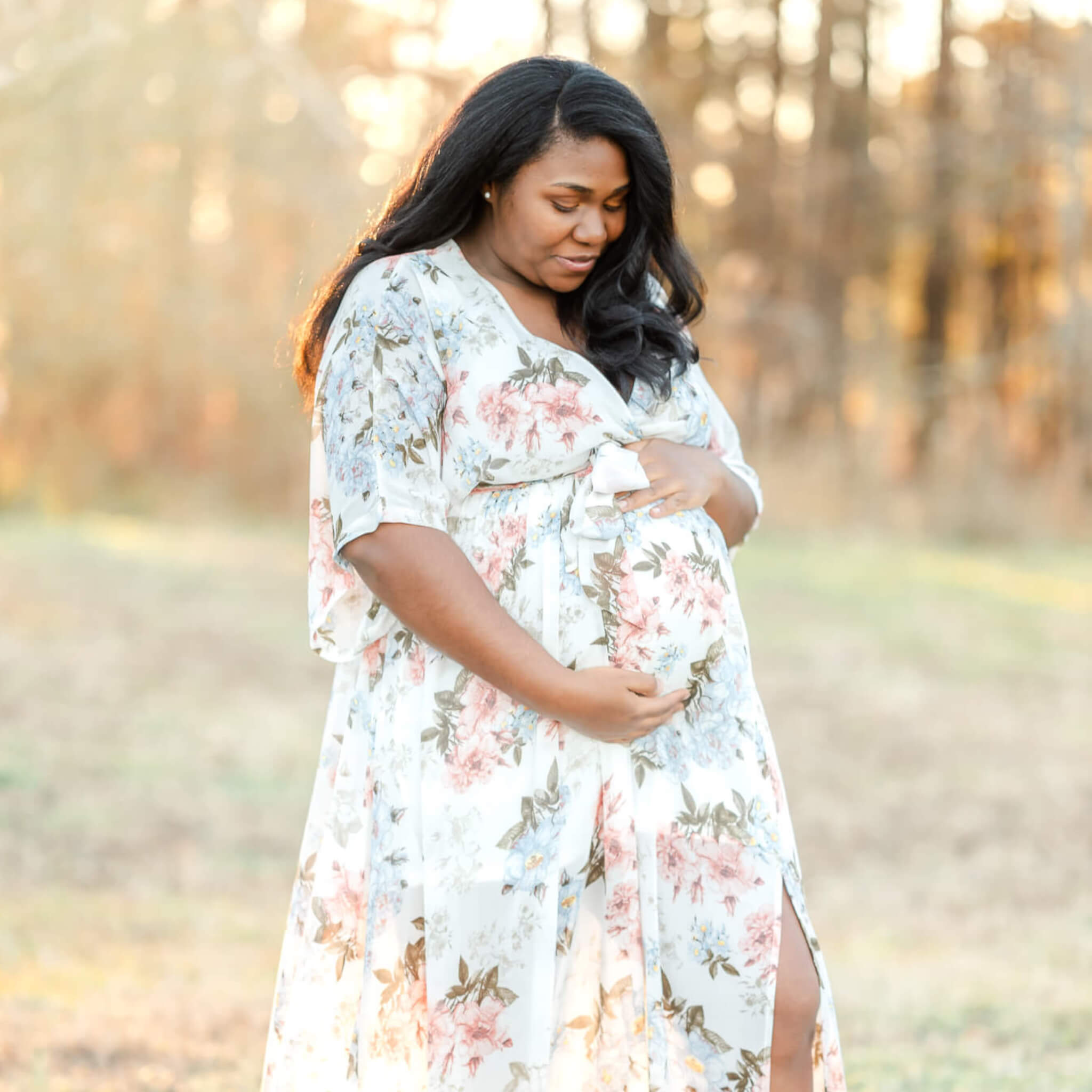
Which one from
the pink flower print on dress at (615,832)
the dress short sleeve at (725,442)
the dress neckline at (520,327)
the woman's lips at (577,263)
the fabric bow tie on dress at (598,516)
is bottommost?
the pink flower print on dress at (615,832)

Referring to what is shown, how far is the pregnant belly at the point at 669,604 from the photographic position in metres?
1.78

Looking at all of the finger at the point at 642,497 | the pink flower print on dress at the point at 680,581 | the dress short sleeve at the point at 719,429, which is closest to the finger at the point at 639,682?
the pink flower print on dress at the point at 680,581

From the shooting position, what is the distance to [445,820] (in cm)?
173

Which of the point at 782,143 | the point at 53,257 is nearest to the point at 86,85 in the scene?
the point at 53,257

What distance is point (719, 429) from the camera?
204 cm

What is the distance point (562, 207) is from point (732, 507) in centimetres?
49

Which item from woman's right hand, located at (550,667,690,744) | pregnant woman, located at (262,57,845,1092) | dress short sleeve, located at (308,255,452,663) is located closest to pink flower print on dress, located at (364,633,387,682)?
pregnant woman, located at (262,57,845,1092)

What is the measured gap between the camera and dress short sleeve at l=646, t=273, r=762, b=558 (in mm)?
1989

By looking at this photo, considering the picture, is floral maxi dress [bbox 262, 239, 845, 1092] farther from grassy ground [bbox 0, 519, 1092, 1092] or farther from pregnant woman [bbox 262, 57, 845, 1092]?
grassy ground [bbox 0, 519, 1092, 1092]

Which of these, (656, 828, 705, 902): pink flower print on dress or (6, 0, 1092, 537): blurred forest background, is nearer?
(656, 828, 705, 902): pink flower print on dress

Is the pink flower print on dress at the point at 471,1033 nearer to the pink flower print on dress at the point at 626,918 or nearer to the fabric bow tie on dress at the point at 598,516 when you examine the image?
the pink flower print on dress at the point at 626,918

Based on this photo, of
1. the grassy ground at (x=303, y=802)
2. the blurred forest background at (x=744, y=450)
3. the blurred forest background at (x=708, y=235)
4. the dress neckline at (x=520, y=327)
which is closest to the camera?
the dress neckline at (x=520, y=327)

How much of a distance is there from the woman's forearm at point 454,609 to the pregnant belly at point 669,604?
125 mm

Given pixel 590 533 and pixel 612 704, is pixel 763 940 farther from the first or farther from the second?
pixel 590 533
